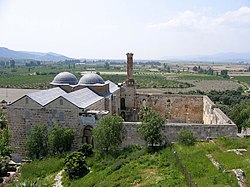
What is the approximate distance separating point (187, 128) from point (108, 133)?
455 centimetres

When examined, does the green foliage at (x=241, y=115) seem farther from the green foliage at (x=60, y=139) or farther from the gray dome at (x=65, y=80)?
the gray dome at (x=65, y=80)

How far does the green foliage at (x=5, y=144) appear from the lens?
20234 mm

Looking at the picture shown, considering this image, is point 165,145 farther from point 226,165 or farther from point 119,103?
point 119,103

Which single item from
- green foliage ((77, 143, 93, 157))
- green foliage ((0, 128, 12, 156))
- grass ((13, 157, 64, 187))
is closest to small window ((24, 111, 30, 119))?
green foliage ((0, 128, 12, 156))

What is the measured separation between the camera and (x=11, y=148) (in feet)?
71.7

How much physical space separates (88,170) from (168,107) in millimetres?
13302

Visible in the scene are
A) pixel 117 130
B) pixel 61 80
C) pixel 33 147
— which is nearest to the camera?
pixel 117 130

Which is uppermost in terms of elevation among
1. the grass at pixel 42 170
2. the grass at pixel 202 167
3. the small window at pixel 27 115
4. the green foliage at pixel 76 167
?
the small window at pixel 27 115

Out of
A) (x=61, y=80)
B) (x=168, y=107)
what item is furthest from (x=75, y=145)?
(x=168, y=107)

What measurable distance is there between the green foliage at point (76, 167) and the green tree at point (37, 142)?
11.3 feet

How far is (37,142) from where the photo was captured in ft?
68.3

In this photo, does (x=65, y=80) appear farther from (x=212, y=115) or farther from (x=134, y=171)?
(x=134, y=171)

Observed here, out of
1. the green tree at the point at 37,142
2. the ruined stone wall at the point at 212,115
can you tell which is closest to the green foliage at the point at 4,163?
the green tree at the point at 37,142

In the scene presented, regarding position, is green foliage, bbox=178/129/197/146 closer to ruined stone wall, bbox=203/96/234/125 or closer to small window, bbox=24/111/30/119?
ruined stone wall, bbox=203/96/234/125
